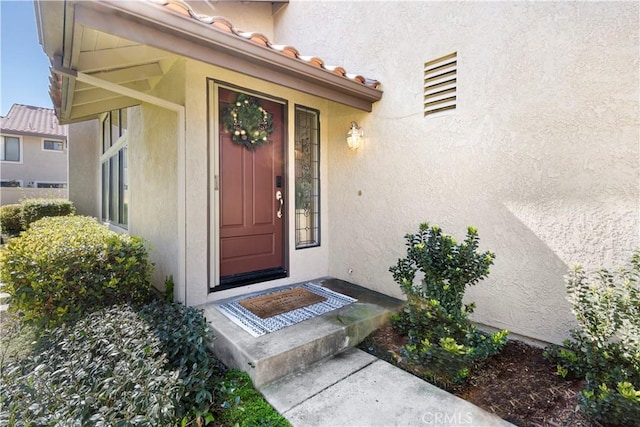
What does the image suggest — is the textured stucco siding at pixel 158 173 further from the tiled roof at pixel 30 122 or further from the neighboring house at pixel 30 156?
the tiled roof at pixel 30 122

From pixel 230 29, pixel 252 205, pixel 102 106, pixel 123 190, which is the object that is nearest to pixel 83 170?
pixel 123 190

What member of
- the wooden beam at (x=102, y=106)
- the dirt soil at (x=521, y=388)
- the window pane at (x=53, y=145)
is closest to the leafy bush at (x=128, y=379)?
the dirt soil at (x=521, y=388)

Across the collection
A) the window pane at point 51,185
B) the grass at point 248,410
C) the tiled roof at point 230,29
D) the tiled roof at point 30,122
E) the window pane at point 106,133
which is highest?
the tiled roof at point 30,122

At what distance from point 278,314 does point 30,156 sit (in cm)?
2196

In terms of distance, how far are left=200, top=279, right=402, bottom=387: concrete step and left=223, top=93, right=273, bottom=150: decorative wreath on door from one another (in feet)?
7.73

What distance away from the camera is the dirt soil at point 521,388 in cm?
230

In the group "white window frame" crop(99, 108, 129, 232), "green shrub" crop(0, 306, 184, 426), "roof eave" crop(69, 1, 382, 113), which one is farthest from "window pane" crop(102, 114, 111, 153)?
"green shrub" crop(0, 306, 184, 426)

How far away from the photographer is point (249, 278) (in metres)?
4.57

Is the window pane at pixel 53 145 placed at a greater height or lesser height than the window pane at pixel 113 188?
greater

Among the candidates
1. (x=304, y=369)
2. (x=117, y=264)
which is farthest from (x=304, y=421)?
(x=117, y=264)

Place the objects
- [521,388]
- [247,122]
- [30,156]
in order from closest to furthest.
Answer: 1. [521,388]
2. [247,122]
3. [30,156]

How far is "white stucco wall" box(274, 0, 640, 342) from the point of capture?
2.81 metres

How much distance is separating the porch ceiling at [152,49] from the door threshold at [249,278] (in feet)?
9.04

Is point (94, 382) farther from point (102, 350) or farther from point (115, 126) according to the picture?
point (115, 126)
